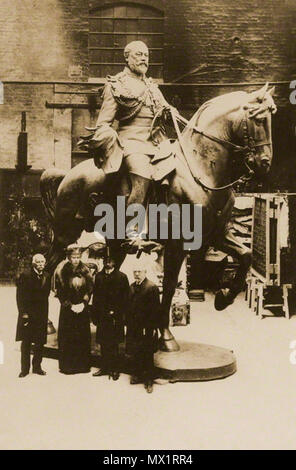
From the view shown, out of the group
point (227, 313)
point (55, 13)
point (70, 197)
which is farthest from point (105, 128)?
point (227, 313)

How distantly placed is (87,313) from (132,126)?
1626 mm

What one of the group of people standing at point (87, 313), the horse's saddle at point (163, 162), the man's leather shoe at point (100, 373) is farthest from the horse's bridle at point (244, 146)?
the man's leather shoe at point (100, 373)

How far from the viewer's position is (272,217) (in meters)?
8.52

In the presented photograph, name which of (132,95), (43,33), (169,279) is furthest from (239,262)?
(43,33)

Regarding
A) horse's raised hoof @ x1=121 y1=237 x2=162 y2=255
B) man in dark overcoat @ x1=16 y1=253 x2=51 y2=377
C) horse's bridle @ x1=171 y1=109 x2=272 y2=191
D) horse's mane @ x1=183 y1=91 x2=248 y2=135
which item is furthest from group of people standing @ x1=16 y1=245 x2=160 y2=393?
horse's mane @ x1=183 y1=91 x2=248 y2=135

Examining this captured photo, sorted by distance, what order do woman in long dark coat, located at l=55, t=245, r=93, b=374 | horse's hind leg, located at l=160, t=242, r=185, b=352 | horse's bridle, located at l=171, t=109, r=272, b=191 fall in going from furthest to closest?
1. horse's hind leg, located at l=160, t=242, r=185, b=352
2. woman in long dark coat, located at l=55, t=245, r=93, b=374
3. horse's bridle, located at l=171, t=109, r=272, b=191

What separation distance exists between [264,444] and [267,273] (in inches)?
147

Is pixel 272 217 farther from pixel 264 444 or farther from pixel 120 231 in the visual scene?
pixel 264 444

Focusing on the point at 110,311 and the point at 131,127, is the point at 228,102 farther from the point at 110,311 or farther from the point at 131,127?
the point at 110,311

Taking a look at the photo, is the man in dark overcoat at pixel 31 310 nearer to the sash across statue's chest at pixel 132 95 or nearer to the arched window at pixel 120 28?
the sash across statue's chest at pixel 132 95

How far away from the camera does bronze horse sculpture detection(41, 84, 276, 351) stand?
561 cm

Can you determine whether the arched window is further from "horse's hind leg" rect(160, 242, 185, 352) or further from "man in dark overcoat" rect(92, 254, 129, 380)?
"man in dark overcoat" rect(92, 254, 129, 380)

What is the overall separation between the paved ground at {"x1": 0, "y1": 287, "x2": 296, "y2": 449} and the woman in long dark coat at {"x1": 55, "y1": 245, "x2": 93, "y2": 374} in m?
0.14

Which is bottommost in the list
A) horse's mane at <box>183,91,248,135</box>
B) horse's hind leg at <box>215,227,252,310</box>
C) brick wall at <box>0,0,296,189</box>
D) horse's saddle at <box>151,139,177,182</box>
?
horse's hind leg at <box>215,227,252,310</box>
